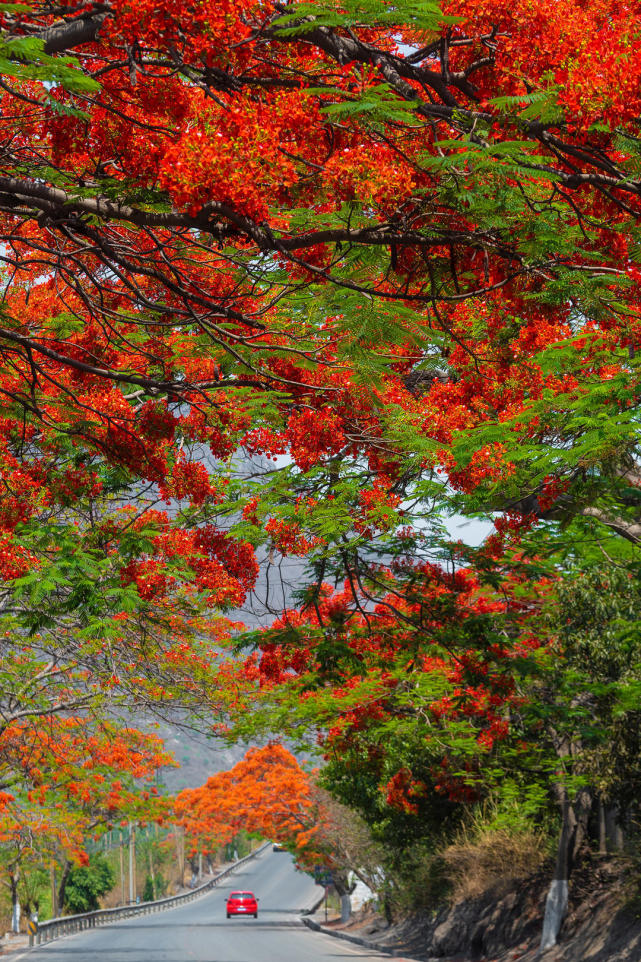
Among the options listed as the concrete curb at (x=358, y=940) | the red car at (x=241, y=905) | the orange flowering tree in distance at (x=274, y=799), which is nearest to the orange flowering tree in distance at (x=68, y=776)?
the concrete curb at (x=358, y=940)

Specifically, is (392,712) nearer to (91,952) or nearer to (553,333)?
(553,333)

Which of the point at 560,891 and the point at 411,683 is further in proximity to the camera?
the point at 411,683

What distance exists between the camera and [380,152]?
5.00 m

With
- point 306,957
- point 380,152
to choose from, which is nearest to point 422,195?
point 380,152

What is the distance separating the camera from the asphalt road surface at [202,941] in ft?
87.8

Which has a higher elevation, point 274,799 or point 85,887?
point 274,799

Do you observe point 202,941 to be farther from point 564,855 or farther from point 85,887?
point 85,887

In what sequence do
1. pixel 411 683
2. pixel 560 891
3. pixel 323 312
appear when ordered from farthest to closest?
pixel 411 683, pixel 560 891, pixel 323 312

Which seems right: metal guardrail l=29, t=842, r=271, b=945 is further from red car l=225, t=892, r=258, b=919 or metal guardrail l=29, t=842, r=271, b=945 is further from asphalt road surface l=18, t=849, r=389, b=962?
red car l=225, t=892, r=258, b=919

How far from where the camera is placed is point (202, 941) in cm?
3341

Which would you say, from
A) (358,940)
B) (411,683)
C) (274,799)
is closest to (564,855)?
(411,683)

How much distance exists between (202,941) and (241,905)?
19.3 metres

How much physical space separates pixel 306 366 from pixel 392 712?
37.5 ft

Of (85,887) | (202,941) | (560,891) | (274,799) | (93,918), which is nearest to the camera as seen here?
(560,891)
